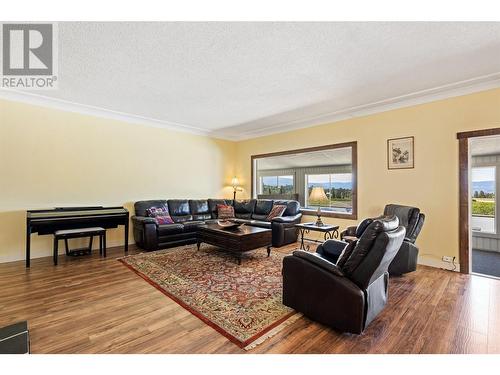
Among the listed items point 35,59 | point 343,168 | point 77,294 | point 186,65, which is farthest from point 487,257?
point 35,59

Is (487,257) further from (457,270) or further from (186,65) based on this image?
(186,65)

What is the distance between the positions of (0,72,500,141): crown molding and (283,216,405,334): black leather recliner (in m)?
2.83

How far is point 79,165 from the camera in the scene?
444 cm

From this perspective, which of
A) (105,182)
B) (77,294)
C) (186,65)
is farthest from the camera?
(105,182)

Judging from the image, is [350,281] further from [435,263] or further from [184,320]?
[435,263]

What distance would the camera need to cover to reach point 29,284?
291 centimetres

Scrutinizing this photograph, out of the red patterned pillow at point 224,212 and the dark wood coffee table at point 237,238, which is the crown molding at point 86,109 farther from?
the dark wood coffee table at point 237,238

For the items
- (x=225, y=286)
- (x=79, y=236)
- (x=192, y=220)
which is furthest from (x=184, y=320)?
(x=192, y=220)

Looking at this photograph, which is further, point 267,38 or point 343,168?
point 343,168

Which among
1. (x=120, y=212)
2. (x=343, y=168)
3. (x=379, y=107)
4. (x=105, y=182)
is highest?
(x=379, y=107)

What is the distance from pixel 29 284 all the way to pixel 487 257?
7.15m

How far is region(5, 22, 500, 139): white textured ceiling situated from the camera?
7.30 ft

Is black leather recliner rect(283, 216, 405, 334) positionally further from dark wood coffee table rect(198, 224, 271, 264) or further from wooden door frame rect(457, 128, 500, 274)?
wooden door frame rect(457, 128, 500, 274)

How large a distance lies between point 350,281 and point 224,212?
4.17 m
